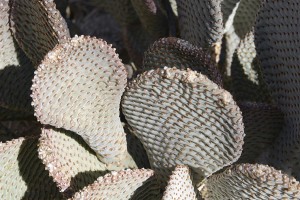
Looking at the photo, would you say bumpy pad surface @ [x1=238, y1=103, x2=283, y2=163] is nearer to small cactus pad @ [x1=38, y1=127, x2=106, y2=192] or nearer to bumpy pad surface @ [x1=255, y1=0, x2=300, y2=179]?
bumpy pad surface @ [x1=255, y1=0, x2=300, y2=179]

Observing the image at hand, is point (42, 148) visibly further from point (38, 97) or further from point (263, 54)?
point (263, 54)

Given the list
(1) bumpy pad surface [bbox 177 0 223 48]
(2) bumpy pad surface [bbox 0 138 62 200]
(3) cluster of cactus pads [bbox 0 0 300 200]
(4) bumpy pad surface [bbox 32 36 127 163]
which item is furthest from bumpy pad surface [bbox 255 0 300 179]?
(2) bumpy pad surface [bbox 0 138 62 200]

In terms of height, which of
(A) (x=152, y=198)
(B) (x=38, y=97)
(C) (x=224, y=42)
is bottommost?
(A) (x=152, y=198)

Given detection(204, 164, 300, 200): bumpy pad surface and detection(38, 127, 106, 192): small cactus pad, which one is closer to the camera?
detection(204, 164, 300, 200): bumpy pad surface

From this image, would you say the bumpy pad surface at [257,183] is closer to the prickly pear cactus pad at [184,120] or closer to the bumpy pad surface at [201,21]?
the prickly pear cactus pad at [184,120]

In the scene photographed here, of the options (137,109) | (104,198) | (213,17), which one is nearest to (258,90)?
(213,17)

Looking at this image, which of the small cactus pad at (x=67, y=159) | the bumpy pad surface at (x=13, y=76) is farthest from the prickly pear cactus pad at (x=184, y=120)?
the bumpy pad surface at (x=13, y=76)
